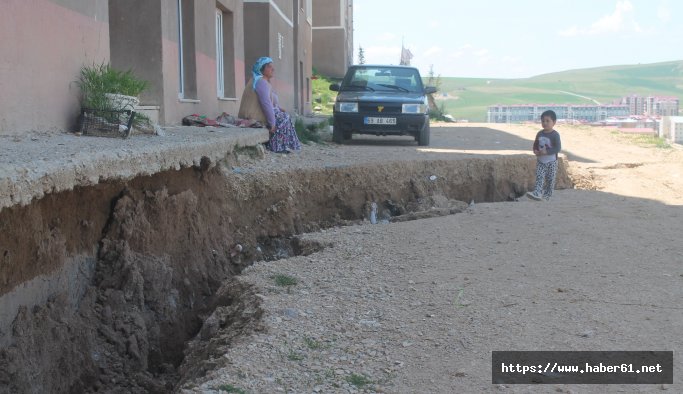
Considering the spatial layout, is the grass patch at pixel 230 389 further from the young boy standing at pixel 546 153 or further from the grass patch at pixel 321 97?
the grass patch at pixel 321 97

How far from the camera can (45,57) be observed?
6570 mm

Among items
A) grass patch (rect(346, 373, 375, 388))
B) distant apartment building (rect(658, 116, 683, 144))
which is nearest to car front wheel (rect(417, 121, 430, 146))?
distant apartment building (rect(658, 116, 683, 144))

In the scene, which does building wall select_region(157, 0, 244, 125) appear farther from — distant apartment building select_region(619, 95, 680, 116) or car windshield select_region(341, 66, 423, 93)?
distant apartment building select_region(619, 95, 680, 116)

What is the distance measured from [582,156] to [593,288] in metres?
9.43

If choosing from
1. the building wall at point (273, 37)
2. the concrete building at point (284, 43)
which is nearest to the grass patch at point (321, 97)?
the concrete building at point (284, 43)

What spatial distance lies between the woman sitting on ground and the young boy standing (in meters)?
3.89

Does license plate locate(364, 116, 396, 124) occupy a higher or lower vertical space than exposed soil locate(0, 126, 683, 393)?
higher

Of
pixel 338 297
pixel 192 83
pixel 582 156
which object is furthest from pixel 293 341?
pixel 582 156

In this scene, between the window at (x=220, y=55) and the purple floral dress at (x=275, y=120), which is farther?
the window at (x=220, y=55)

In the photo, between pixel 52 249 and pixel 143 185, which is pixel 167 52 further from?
pixel 52 249

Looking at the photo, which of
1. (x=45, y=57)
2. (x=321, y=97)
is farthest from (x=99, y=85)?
(x=321, y=97)

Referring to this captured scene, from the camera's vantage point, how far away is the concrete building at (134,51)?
609 cm

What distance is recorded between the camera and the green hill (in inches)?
2083

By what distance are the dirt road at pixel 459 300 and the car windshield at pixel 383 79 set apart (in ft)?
22.9
